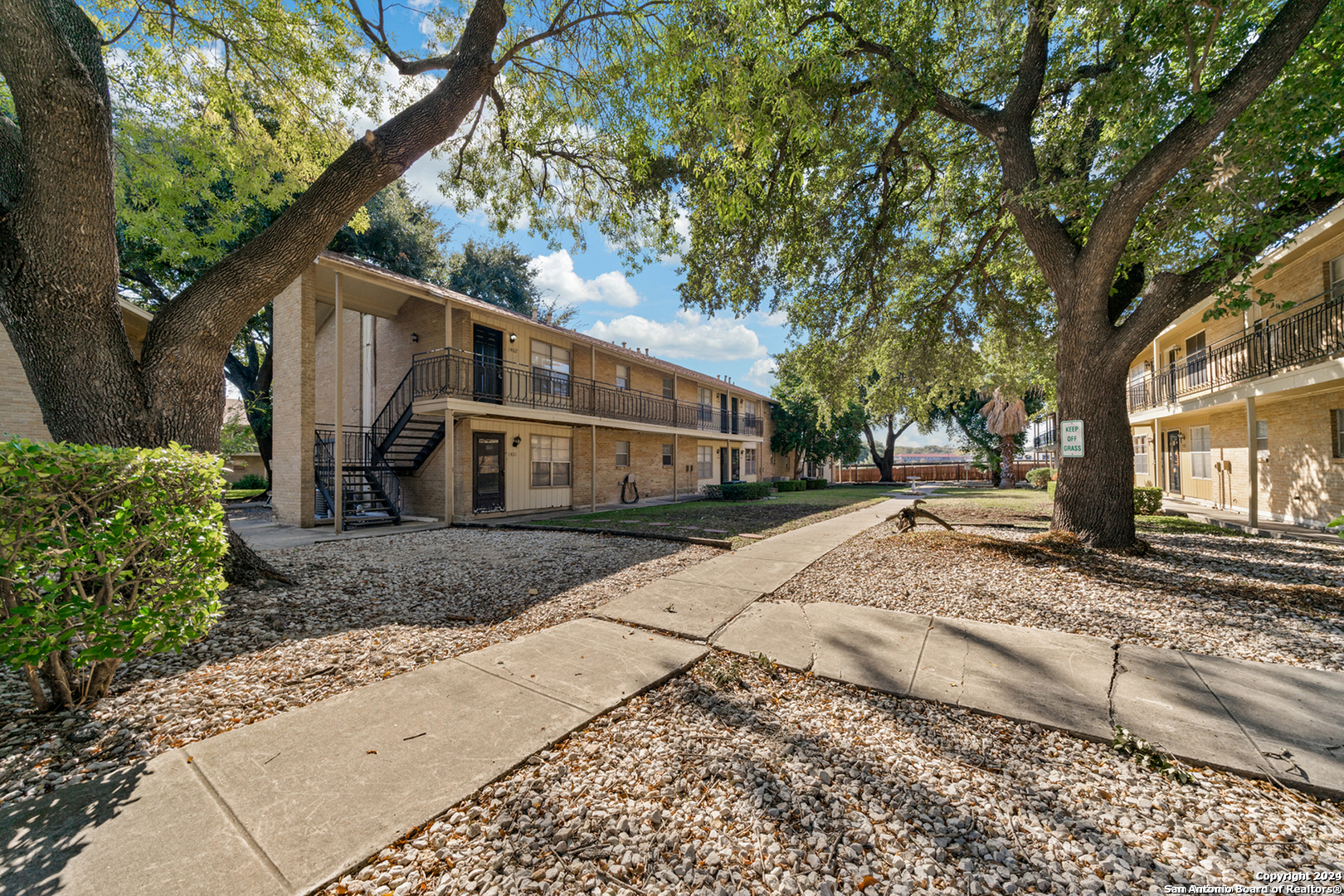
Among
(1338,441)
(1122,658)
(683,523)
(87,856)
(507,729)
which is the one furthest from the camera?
(683,523)

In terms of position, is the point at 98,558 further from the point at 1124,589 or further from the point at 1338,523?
the point at 1124,589

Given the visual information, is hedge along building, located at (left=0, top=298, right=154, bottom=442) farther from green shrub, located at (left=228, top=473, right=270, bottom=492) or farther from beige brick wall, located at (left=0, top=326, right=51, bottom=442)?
green shrub, located at (left=228, top=473, right=270, bottom=492)

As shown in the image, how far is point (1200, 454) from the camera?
52.1 ft

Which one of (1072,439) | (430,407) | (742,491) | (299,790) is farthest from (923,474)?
(299,790)

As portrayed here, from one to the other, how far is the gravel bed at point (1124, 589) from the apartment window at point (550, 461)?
9.48m

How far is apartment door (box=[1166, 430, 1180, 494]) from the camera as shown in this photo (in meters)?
17.9

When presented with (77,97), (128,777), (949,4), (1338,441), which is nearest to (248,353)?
(77,97)

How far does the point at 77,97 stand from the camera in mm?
4207

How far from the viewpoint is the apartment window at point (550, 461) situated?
1462 centimetres

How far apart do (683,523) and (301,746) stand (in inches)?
369

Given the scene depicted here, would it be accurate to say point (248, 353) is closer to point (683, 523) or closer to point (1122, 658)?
point (683, 523)

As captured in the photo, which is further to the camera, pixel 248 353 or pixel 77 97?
pixel 248 353

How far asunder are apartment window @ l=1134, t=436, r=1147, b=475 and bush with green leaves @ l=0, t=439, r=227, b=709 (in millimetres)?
27903

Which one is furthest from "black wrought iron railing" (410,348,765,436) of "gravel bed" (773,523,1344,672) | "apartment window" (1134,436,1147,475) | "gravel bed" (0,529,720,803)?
→ "apartment window" (1134,436,1147,475)
